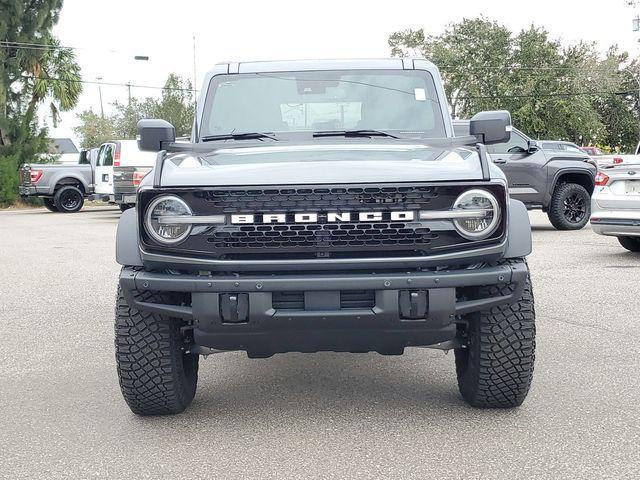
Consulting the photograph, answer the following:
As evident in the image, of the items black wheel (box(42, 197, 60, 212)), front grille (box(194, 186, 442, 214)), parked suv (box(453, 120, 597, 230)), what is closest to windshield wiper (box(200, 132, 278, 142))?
front grille (box(194, 186, 442, 214))

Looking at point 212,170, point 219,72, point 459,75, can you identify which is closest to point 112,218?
point 219,72

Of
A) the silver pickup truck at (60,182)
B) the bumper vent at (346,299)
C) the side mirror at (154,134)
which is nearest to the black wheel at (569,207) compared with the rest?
the side mirror at (154,134)

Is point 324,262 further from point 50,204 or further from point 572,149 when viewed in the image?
point 50,204

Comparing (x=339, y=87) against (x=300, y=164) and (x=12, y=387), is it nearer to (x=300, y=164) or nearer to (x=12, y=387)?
(x=300, y=164)

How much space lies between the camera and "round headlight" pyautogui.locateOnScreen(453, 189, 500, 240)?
162 inches

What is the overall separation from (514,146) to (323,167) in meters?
12.3

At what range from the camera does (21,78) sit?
1275 inches

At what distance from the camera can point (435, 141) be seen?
5.12 meters

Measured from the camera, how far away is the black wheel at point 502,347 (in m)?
4.41

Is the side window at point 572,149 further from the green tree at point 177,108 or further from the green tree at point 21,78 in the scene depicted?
→ the green tree at point 177,108

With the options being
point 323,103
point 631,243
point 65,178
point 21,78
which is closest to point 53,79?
point 21,78

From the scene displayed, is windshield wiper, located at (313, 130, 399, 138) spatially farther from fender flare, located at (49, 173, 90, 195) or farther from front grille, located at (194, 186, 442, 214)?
fender flare, located at (49, 173, 90, 195)

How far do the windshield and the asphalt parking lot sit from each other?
59.9 inches

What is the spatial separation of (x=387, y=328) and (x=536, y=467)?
858 mm
